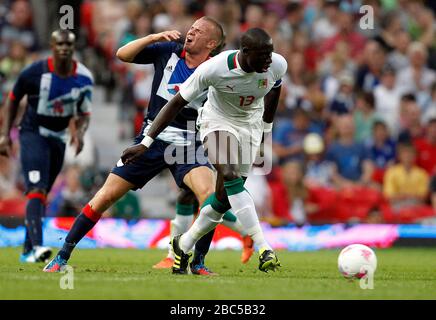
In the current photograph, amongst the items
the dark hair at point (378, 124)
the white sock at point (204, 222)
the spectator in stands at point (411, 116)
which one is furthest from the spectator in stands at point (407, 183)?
the white sock at point (204, 222)

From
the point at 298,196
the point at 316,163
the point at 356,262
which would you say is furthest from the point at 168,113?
the point at 316,163

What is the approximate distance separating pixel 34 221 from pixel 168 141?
2581 millimetres

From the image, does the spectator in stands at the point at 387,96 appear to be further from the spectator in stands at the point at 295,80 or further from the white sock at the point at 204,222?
the white sock at the point at 204,222

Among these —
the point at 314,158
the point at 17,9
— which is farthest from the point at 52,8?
the point at 314,158

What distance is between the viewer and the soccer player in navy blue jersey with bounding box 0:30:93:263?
42.0 ft

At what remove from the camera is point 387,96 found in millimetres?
21156

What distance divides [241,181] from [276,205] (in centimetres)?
878

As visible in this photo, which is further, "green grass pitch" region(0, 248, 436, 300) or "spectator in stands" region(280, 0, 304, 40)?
"spectator in stands" region(280, 0, 304, 40)

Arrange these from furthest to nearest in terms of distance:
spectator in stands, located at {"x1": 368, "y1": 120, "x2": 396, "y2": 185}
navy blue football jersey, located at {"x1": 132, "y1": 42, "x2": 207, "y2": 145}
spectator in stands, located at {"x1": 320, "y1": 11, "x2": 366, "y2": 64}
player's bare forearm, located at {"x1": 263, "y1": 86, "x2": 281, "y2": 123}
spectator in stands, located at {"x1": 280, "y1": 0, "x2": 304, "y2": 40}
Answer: spectator in stands, located at {"x1": 280, "y1": 0, "x2": 304, "y2": 40} < spectator in stands, located at {"x1": 320, "y1": 11, "x2": 366, "y2": 64} < spectator in stands, located at {"x1": 368, "y1": 120, "x2": 396, "y2": 185} < navy blue football jersey, located at {"x1": 132, "y1": 42, "x2": 207, "y2": 145} < player's bare forearm, located at {"x1": 263, "y1": 86, "x2": 281, "y2": 123}

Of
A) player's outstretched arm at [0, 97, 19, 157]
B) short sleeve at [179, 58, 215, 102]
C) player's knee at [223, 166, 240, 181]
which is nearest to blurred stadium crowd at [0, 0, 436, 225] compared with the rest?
player's outstretched arm at [0, 97, 19, 157]

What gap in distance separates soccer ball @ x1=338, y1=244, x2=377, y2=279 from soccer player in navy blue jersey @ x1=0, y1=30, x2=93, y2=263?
4.43 meters

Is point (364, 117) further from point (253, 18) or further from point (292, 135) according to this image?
point (253, 18)

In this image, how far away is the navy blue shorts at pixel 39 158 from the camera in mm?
12820

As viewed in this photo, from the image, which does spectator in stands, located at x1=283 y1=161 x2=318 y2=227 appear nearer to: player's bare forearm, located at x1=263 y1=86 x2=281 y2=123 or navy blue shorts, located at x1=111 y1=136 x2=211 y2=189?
navy blue shorts, located at x1=111 y1=136 x2=211 y2=189
